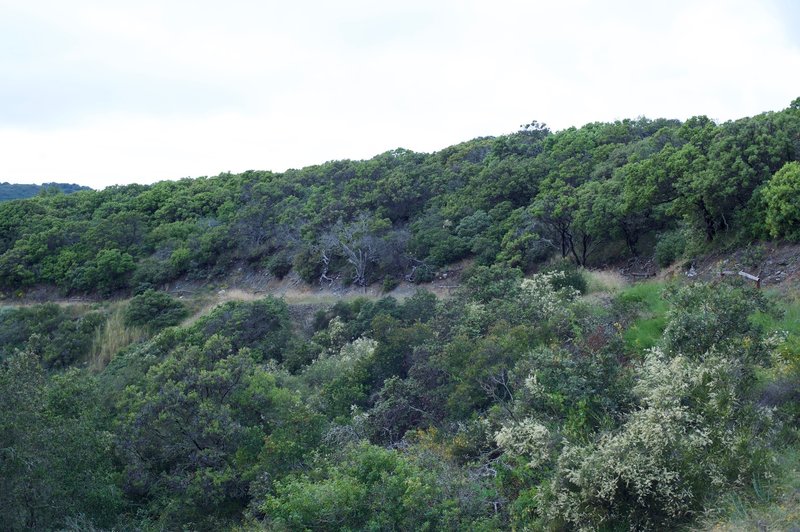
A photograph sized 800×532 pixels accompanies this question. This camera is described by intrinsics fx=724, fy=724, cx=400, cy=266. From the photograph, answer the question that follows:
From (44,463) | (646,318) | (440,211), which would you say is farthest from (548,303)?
(440,211)

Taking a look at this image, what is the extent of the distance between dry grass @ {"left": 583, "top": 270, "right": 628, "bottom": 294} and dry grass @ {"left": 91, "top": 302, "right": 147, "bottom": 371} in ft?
51.0

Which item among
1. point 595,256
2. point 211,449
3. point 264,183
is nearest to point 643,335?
point 211,449

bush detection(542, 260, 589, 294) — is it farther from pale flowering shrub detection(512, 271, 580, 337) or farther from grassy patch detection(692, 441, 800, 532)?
grassy patch detection(692, 441, 800, 532)

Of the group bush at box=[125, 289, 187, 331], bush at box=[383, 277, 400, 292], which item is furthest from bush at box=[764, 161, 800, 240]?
bush at box=[125, 289, 187, 331]

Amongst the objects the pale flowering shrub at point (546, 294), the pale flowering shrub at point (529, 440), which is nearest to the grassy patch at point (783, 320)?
the pale flowering shrub at point (546, 294)

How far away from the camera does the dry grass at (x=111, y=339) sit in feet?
81.0

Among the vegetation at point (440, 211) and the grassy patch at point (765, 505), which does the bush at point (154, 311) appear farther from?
the grassy patch at point (765, 505)

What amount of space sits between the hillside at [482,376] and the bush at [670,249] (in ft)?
0.23

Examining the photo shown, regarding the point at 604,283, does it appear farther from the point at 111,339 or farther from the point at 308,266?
the point at 111,339

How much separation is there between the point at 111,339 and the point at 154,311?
6.62 feet

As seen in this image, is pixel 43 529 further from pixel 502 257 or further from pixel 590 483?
pixel 502 257

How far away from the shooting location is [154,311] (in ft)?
88.3

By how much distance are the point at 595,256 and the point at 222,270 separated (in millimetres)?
17424

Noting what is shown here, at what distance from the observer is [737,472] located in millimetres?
6645
